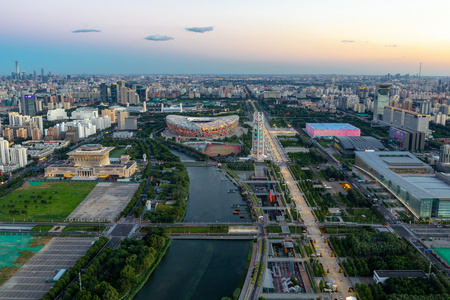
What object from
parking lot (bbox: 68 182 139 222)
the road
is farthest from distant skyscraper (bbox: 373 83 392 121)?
parking lot (bbox: 68 182 139 222)

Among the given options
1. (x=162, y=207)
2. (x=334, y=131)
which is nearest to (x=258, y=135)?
(x=162, y=207)

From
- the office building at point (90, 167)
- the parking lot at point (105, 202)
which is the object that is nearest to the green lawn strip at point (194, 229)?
the parking lot at point (105, 202)

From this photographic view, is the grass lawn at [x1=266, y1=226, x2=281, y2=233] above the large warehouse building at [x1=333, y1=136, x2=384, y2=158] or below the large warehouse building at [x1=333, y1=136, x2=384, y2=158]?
below

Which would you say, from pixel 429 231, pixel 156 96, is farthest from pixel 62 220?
pixel 156 96

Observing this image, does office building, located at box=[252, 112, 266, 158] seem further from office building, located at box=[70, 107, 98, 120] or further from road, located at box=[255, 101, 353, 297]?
office building, located at box=[70, 107, 98, 120]

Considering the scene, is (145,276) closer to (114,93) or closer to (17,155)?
(17,155)

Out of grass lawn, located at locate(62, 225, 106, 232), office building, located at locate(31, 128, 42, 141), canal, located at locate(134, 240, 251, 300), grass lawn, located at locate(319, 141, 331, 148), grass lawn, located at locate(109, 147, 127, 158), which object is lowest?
canal, located at locate(134, 240, 251, 300)
